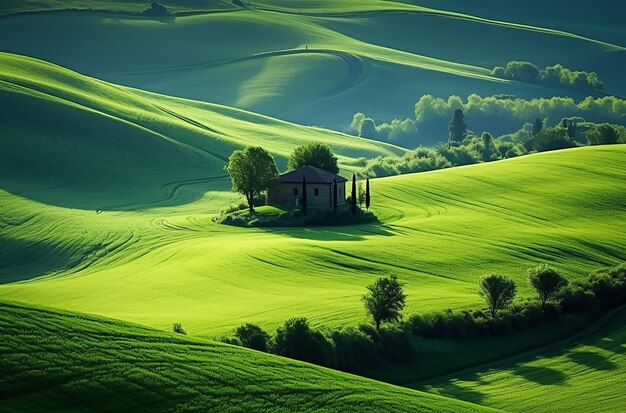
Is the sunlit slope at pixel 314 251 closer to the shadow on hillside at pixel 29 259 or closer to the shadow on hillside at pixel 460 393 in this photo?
the shadow on hillside at pixel 29 259

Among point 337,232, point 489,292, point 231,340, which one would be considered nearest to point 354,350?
point 231,340

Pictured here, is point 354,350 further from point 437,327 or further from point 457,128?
point 457,128

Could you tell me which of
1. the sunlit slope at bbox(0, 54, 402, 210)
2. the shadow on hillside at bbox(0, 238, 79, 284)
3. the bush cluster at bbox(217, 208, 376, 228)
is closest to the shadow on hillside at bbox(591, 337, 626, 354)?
the bush cluster at bbox(217, 208, 376, 228)

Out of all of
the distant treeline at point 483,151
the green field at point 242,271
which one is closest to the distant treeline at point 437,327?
the green field at point 242,271

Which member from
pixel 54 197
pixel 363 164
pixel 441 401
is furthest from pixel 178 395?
pixel 363 164

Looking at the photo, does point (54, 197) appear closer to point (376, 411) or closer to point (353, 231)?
point (353, 231)

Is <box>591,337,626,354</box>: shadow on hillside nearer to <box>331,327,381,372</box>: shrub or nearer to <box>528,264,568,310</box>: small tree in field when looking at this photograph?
<box>528,264,568,310</box>: small tree in field
